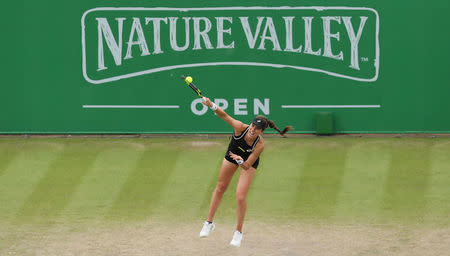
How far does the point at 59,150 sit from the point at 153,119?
2186 millimetres

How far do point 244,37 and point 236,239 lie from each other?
7.60 meters

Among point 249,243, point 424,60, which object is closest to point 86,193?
point 249,243

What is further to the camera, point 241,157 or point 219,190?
point 219,190

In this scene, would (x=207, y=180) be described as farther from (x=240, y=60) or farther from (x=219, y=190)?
(x=240, y=60)

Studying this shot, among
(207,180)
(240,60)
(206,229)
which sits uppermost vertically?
(240,60)

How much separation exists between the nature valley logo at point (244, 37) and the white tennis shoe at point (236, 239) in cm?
733

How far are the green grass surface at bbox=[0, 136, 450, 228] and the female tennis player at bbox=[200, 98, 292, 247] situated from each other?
1341 millimetres

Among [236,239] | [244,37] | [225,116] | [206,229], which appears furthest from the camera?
[244,37]

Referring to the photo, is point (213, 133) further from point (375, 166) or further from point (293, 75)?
point (375, 166)

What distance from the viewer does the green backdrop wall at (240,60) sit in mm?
21156

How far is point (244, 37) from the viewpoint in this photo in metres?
21.2

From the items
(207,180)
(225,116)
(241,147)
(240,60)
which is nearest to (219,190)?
(241,147)

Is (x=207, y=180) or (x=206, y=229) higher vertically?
(x=206, y=229)

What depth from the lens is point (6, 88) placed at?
21.4m
